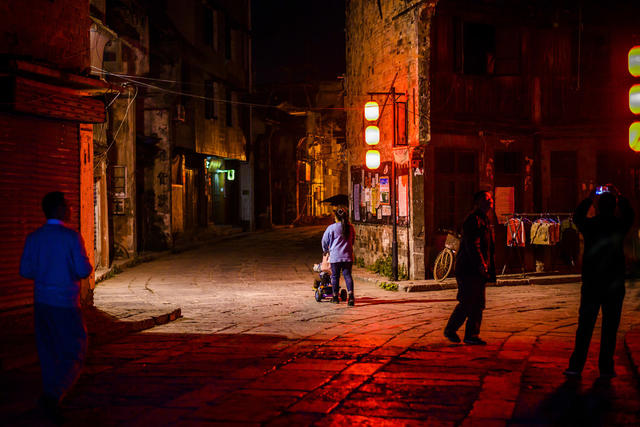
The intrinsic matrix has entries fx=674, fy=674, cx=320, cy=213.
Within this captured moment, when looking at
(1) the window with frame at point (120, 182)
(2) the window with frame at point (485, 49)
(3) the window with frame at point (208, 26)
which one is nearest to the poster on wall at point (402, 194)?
(2) the window with frame at point (485, 49)

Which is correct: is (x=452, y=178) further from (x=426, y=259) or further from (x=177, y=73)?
(x=177, y=73)

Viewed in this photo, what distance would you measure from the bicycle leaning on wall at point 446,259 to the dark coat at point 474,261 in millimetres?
7646

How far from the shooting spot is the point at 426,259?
17125 millimetres

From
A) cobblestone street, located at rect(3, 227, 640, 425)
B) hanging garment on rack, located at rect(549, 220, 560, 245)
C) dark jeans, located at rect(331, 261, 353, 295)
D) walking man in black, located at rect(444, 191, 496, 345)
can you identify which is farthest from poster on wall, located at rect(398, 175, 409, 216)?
walking man in black, located at rect(444, 191, 496, 345)

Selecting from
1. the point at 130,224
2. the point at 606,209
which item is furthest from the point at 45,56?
the point at 130,224

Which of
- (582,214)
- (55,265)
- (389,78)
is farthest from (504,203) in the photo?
(55,265)

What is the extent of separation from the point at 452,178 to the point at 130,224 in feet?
37.9

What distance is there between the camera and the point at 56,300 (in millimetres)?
6027

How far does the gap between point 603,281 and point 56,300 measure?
17.6 feet

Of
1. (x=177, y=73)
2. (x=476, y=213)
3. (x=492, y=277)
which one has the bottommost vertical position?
(x=492, y=277)

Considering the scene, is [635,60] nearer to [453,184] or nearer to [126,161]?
[453,184]

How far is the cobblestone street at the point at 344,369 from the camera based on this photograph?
5.95 meters

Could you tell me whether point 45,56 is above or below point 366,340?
above

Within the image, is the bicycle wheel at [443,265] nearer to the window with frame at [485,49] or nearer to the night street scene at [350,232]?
the night street scene at [350,232]
